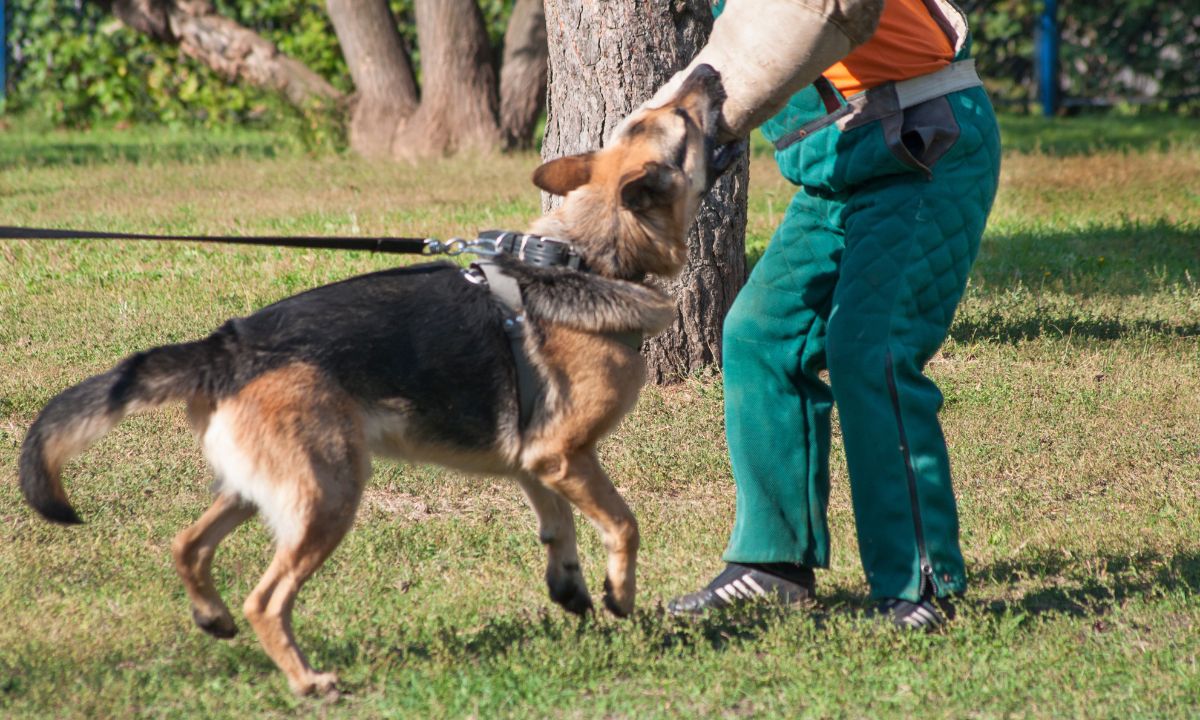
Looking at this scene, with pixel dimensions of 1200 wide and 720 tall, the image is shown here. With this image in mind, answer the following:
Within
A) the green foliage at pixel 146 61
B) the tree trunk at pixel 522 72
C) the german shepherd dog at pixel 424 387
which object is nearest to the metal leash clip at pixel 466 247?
the german shepherd dog at pixel 424 387

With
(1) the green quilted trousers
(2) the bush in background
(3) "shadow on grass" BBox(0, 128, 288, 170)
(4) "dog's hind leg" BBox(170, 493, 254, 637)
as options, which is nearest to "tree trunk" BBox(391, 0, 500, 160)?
(3) "shadow on grass" BBox(0, 128, 288, 170)

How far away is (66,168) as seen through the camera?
41.5 ft

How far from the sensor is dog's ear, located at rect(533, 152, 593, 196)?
13.1ft

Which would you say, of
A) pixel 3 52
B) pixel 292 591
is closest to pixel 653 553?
pixel 292 591

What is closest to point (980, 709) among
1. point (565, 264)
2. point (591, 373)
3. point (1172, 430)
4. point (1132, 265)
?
point (591, 373)

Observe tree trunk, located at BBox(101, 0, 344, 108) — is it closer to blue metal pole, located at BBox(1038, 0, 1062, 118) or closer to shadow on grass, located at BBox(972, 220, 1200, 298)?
shadow on grass, located at BBox(972, 220, 1200, 298)

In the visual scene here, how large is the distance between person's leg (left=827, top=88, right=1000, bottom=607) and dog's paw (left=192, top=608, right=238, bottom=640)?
1.85 meters

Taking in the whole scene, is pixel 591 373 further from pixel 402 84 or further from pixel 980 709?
pixel 402 84

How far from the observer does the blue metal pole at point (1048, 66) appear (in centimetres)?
1783

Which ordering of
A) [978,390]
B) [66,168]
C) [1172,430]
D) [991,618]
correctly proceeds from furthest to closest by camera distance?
1. [66,168]
2. [978,390]
3. [1172,430]
4. [991,618]

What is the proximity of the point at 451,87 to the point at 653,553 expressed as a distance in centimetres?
930

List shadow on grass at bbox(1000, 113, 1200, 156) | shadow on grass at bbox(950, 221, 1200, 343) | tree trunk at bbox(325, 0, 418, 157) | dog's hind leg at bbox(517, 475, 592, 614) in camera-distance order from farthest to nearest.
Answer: shadow on grass at bbox(1000, 113, 1200, 156)
tree trunk at bbox(325, 0, 418, 157)
shadow on grass at bbox(950, 221, 1200, 343)
dog's hind leg at bbox(517, 475, 592, 614)

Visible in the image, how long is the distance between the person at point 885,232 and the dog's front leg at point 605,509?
684 millimetres

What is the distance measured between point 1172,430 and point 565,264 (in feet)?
11.3
